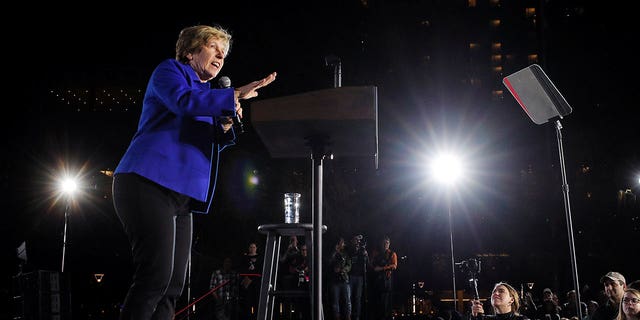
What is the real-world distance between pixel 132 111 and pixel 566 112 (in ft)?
58.9

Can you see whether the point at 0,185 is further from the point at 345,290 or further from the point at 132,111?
the point at 345,290

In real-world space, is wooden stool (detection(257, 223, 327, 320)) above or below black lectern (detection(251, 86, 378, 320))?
below

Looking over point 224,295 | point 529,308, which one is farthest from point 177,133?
point 529,308

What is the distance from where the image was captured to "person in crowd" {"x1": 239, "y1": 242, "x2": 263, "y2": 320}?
335 inches

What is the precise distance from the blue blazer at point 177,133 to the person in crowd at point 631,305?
4.17 meters

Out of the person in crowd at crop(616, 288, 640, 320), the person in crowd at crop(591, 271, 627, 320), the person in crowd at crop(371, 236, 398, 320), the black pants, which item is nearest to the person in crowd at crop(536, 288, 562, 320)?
the person in crowd at crop(371, 236, 398, 320)

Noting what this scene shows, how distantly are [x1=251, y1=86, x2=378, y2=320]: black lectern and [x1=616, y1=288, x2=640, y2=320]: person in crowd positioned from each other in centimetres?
359

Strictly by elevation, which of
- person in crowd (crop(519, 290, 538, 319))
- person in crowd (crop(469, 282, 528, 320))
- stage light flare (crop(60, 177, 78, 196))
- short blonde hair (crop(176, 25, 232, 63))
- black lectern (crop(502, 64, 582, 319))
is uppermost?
stage light flare (crop(60, 177, 78, 196))

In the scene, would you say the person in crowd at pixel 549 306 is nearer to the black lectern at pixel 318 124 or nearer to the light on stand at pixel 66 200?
the black lectern at pixel 318 124

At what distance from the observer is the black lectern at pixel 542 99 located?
3180 millimetres

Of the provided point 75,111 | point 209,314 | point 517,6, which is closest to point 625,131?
point 209,314

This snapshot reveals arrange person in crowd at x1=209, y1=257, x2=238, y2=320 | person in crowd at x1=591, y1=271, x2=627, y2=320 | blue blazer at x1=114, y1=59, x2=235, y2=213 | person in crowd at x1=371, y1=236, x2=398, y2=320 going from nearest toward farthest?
1. blue blazer at x1=114, y1=59, x2=235, y2=213
2. person in crowd at x1=591, y1=271, x2=627, y2=320
3. person in crowd at x1=209, y1=257, x2=238, y2=320
4. person in crowd at x1=371, y1=236, x2=398, y2=320

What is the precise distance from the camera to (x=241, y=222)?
14383 millimetres

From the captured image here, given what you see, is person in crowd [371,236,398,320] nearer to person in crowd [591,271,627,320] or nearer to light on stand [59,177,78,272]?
person in crowd [591,271,627,320]
